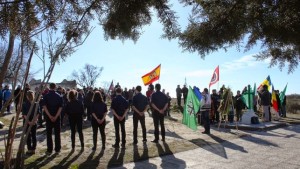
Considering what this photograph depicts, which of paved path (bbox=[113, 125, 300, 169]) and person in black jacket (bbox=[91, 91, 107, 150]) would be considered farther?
person in black jacket (bbox=[91, 91, 107, 150])

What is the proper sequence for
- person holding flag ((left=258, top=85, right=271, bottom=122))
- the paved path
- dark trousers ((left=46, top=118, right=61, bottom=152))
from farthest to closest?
1. person holding flag ((left=258, top=85, right=271, bottom=122))
2. dark trousers ((left=46, top=118, right=61, bottom=152))
3. the paved path

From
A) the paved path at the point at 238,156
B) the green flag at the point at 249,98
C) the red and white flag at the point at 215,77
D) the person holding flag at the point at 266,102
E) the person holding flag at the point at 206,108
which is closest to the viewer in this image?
the paved path at the point at 238,156

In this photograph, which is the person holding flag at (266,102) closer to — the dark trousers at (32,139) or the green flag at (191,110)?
the green flag at (191,110)

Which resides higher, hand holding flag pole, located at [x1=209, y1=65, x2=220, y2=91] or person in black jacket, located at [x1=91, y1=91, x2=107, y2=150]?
hand holding flag pole, located at [x1=209, y1=65, x2=220, y2=91]

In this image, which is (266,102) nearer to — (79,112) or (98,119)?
(98,119)

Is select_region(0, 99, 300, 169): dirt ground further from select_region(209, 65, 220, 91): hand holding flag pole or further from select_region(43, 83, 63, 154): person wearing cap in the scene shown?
select_region(209, 65, 220, 91): hand holding flag pole

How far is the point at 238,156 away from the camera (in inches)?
387

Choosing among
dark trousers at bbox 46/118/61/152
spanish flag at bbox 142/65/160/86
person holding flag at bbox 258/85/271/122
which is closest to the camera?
dark trousers at bbox 46/118/61/152

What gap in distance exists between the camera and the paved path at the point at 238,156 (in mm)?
8680

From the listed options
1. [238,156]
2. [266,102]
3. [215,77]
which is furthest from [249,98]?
[238,156]

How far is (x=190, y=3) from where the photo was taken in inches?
115

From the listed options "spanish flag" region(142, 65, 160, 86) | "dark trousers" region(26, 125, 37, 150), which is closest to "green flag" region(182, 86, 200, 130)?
"spanish flag" region(142, 65, 160, 86)

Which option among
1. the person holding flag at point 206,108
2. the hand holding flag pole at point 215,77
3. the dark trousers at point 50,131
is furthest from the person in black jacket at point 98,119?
the hand holding flag pole at point 215,77

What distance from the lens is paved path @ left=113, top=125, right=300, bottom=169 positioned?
28.5ft
